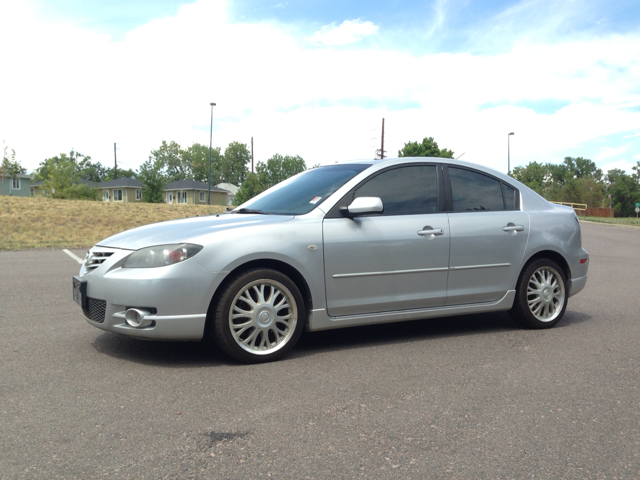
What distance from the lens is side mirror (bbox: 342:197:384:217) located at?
15.6 feet

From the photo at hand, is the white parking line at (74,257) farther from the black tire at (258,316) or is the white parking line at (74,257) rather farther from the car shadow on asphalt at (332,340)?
the black tire at (258,316)

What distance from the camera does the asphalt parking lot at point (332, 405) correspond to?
2.85 m

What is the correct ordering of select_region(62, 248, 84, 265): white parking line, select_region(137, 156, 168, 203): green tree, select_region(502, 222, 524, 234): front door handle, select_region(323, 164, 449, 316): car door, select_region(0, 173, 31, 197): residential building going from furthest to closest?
select_region(0, 173, 31, 197): residential building < select_region(137, 156, 168, 203): green tree < select_region(62, 248, 84, 265): white parking line < select_region(502, 222, 524, 234): front door handle < select_region(323, 164, 449, 316): car door

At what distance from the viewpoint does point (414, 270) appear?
5.14 metres

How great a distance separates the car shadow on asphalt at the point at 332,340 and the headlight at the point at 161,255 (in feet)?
2.51

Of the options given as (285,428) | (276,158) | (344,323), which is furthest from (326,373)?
(276,158)

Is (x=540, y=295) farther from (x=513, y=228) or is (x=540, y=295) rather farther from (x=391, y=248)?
(x=391, y=248)

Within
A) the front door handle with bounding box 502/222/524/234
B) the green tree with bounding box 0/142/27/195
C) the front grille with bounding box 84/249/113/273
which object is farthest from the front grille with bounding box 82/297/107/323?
the green tree with bounding box 0/142/27/195

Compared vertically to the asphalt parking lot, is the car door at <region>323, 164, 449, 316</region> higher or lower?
higher

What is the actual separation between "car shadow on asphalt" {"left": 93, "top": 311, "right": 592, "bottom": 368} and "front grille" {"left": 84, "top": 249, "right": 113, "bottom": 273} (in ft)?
2.31

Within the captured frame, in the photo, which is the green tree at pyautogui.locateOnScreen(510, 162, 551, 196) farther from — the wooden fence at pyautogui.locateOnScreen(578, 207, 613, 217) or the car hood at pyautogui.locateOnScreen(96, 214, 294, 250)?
the car hood at pyautogui.locateOnScreen(96, 214, 294, 250)

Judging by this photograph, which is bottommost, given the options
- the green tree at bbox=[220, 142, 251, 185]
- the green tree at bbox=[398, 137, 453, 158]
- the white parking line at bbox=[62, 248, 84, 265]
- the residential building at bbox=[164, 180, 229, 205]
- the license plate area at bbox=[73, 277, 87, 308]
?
the white parking line at bbox=[62, 248, 84, 265]

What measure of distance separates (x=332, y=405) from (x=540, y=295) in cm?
310

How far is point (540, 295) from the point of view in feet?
19.3
